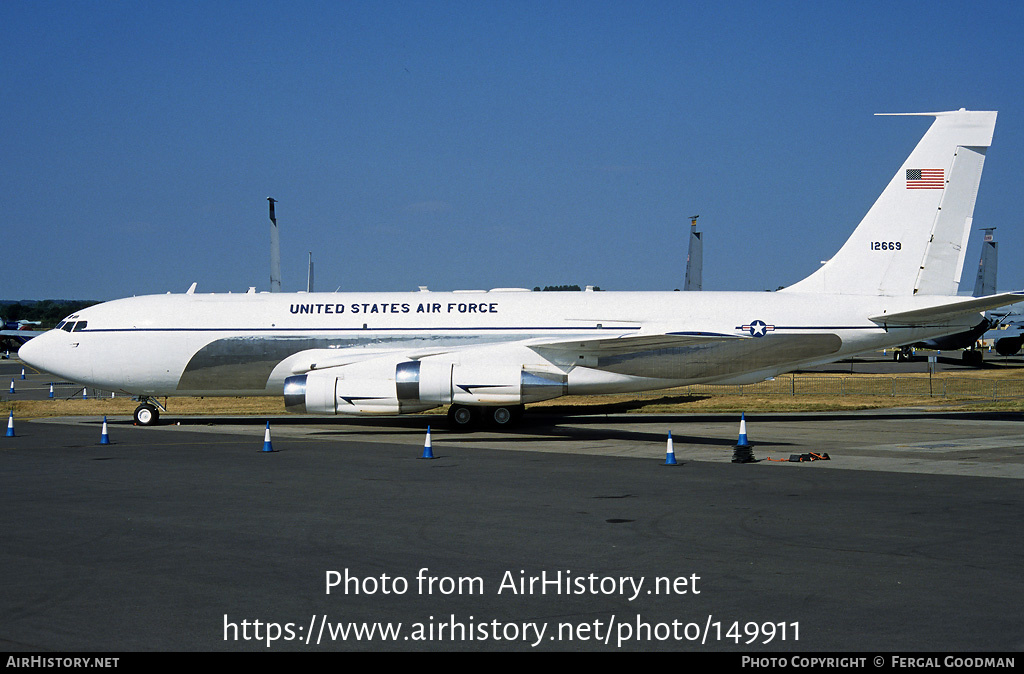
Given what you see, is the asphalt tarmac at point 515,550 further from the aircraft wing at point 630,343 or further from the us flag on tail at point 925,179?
the us flag on tail at point 925,179

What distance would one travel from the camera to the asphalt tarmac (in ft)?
25.5

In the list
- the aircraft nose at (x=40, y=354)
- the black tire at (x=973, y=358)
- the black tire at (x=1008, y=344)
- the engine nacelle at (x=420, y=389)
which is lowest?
the engine nacelle at (x=420, y=389)

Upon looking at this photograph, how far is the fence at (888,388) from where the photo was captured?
135 ft

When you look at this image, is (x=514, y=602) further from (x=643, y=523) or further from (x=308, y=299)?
(x=308, y=299)

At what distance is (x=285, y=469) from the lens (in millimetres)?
19000

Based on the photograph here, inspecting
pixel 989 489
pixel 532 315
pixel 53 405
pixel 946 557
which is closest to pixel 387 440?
pixel 532 315

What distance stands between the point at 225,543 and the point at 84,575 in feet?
6.49

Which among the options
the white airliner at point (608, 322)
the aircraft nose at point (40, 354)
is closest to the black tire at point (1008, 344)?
the white airliner at point (608, 322)

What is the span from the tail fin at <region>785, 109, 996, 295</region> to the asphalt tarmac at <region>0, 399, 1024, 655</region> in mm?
8752

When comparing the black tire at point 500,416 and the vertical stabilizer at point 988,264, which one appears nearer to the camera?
the black tire at point 500,416

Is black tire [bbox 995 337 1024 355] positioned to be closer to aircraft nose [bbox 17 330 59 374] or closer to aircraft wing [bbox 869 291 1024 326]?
aircraft wing [bbox 869 291 1024 326]

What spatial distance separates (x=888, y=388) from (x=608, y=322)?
2061 centimetres

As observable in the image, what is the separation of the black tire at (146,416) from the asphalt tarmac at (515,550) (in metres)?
8.82

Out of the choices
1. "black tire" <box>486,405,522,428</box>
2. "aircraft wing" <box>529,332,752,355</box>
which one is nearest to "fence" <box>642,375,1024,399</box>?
"black tire" <box>486,405,522,428</box>
